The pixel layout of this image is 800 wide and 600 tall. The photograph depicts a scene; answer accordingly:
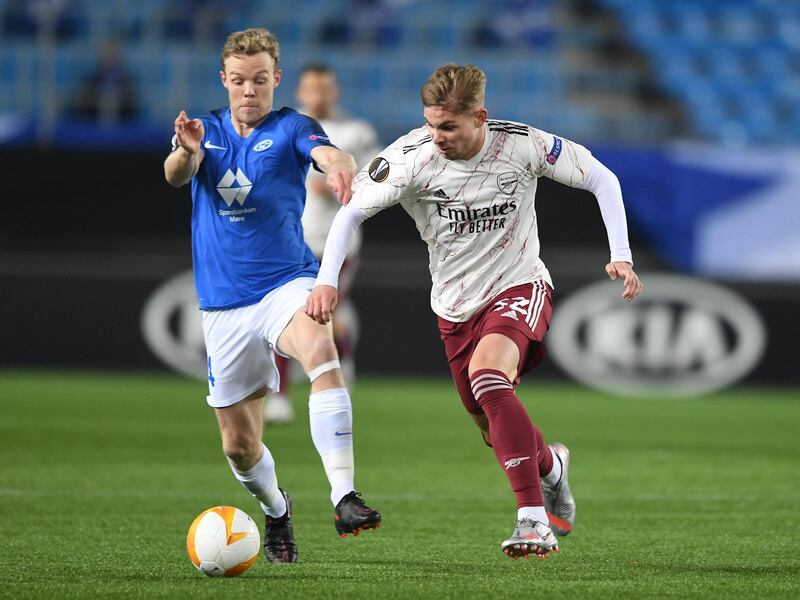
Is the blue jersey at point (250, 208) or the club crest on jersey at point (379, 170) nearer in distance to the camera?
the club crest on jersey at point (379, 170)

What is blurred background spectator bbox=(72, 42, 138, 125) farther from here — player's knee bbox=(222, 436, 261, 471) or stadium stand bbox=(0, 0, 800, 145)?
player's knee bbox=(222, 436, 261, 471)

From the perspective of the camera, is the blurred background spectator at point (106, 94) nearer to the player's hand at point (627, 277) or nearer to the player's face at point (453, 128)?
the player's face at point (453, 128)

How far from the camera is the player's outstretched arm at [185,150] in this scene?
5.18 m

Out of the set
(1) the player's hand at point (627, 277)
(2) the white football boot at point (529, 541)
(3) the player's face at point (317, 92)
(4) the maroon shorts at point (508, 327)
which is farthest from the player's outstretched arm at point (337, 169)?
(3) the player's face at point (317, 92)

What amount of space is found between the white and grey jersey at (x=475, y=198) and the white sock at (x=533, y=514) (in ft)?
2.79

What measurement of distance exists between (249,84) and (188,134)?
36 centimetres

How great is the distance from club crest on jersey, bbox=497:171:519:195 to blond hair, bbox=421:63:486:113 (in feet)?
1.10

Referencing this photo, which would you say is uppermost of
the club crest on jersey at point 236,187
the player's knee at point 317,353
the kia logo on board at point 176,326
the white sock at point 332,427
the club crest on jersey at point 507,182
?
the club crest on jersey at point 507,182

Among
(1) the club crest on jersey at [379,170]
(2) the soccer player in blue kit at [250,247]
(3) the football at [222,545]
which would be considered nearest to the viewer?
(3) the football at [222,545]

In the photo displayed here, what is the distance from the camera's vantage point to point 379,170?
527cm

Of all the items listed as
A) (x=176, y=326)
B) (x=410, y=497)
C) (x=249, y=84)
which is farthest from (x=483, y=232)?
(x=176, y=326)

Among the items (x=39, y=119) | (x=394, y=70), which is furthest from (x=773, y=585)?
(x=394, y=70)

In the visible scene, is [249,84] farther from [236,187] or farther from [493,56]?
[493,56]

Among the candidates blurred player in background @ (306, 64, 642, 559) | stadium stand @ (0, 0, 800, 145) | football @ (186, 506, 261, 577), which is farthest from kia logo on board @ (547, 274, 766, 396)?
football @ (186, 506, 261, 577)
